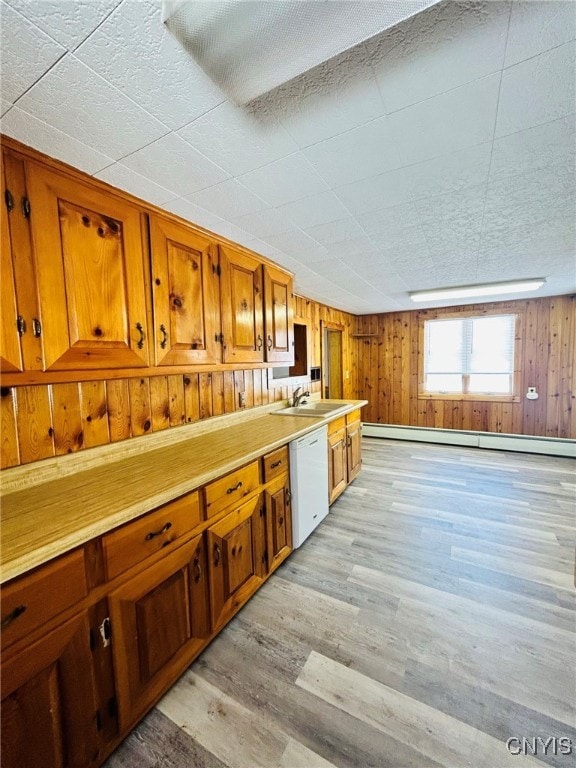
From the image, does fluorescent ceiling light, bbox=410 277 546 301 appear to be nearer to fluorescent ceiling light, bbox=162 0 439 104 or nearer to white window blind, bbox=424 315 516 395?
white window blind, bbox=424 315 516 395

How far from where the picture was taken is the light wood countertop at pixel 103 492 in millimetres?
906

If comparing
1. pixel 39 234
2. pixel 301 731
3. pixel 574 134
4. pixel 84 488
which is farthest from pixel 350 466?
pixel 39 234

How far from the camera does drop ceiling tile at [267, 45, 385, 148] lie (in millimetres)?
891

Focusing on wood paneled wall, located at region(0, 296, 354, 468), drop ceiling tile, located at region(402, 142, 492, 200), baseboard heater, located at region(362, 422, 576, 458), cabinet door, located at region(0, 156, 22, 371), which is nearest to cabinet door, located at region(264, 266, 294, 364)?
wood paneled wall, located at region(0, 296, 354, 468)

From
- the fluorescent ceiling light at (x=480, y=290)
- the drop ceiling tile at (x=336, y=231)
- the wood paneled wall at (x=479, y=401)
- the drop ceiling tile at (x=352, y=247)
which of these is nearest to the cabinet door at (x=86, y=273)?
the drop ceiling tile at (x=336, y=231)

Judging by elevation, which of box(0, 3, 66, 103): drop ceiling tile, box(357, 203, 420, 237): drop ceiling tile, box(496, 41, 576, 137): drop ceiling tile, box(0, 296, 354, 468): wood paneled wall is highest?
box(357, 203, 420, 237): drop ceiling tile

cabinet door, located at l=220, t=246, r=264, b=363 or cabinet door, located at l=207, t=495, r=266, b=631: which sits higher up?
cabinet door, located at l=220, t=246, r=264, b=363

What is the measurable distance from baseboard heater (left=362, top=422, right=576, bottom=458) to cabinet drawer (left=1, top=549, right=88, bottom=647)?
511 centimetres

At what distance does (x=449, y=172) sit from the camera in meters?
1.42

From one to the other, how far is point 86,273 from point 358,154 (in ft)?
4.25

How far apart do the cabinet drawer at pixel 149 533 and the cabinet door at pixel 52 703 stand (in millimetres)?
182

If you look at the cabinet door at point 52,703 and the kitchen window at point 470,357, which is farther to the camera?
the kitchen window at point 470,357

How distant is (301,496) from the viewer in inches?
89.4

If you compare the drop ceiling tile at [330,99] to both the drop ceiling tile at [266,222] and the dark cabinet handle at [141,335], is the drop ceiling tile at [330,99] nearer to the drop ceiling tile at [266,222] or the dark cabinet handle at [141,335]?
the drop ceiling tile at [266,222]
